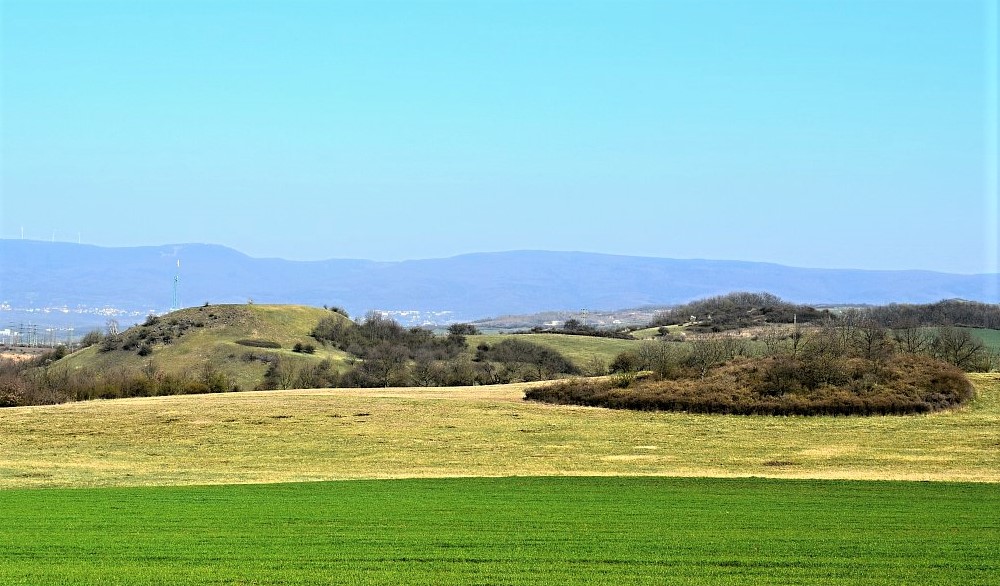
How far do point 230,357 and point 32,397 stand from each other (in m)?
33.1

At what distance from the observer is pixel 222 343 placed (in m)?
95.8

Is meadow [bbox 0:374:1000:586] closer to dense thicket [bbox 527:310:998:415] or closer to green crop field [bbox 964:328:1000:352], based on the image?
dense thicket [bbox 527:310:998:415]

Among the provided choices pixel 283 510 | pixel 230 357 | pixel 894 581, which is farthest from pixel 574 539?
pixel 230 357

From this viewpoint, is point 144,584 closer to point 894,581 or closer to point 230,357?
point 894,581

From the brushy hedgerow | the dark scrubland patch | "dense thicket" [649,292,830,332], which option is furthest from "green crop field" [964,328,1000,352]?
the dark scrubland patch

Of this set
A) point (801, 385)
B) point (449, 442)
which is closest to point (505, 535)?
point (449, 442)

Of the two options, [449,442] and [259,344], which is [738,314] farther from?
[449,442]

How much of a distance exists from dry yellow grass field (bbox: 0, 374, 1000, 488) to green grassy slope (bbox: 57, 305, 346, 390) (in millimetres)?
33720

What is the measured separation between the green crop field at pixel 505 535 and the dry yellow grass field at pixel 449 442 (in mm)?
5575

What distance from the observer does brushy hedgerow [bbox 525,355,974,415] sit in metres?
47.7

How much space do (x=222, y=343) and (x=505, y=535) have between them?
80.3 m

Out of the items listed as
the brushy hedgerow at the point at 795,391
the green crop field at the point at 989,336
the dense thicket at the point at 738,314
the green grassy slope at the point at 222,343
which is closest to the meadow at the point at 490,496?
the brushy hedgerow at the point at 795,391

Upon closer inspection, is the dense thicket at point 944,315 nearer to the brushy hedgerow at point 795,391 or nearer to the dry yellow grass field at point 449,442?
the brushy hedgerow at point 795,391

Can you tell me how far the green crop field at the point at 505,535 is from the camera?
620 inches
